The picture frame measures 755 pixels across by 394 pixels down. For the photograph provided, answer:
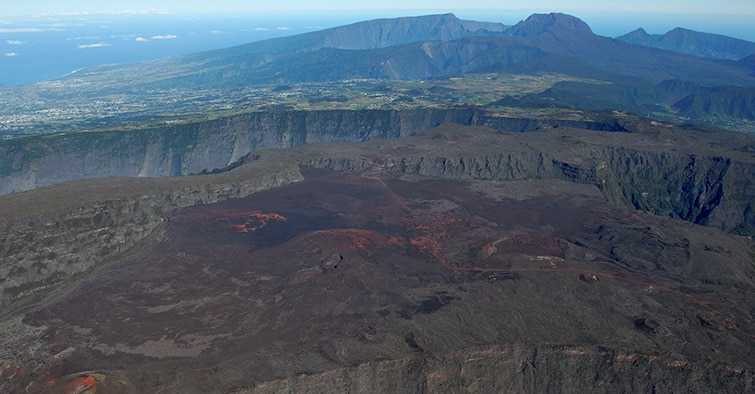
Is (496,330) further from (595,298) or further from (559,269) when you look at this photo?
(559,269)

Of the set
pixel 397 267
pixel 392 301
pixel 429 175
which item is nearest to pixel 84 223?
pixel 397 267

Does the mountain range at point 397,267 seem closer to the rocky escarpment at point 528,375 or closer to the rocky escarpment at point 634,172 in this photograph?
the rocky escarpment at point 528,375

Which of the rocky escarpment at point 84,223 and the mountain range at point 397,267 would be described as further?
the rocky escarpment at point 84,223

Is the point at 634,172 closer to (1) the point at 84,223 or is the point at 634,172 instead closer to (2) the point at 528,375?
(2) the point at 528,375

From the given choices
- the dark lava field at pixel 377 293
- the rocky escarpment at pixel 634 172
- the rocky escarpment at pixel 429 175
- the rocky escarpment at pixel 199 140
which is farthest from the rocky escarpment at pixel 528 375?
the rocky escarpment at pixel 199 140

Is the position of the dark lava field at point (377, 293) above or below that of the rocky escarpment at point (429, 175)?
below

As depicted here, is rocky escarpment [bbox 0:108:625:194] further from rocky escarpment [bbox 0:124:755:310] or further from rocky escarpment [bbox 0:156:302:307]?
rocky escarpment [bbox 0:156:302:307]
